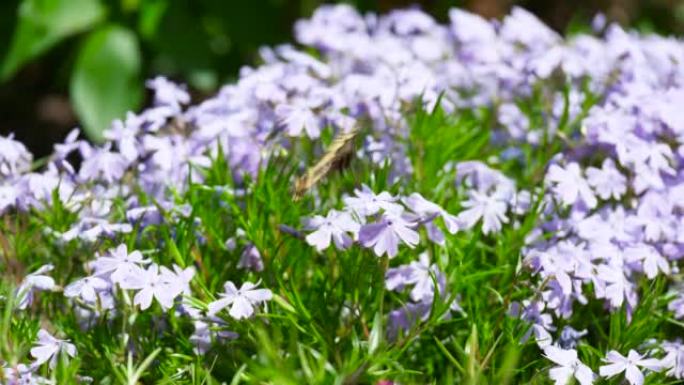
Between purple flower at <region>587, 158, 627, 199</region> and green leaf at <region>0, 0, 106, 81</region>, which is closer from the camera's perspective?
purple flower at <region>587, 158, 627, 199</region>

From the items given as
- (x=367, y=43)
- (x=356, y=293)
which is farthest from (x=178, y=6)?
(x=356, y=293)

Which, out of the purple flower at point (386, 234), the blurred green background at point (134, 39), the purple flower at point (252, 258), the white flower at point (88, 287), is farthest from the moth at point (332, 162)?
the blurred green background at point (134, 39)

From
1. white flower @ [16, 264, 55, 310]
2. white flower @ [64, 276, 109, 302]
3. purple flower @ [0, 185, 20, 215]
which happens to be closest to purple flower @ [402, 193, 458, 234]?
white flower @ [64, 276, 109, 302]

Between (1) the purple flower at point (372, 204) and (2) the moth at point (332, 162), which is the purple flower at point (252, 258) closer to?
(2) the moth at point (332, 162)

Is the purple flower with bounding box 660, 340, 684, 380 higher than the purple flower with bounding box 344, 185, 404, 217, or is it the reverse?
the purple flower with bounding box 344, 185, 404, 217

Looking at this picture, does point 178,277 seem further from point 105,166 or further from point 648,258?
point 648,258

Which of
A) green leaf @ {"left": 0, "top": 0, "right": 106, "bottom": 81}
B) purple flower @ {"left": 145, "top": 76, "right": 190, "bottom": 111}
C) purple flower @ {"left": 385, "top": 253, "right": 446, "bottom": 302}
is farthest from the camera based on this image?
green leaf @ {"left": 0, "top": 0, "right": 106, "bottom": 81}

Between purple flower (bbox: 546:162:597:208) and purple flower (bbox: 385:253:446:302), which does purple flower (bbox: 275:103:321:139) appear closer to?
purple flower (bbox: 385:253:446:302)
